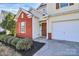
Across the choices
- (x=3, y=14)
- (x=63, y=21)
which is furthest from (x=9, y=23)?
(x=63, y=21)

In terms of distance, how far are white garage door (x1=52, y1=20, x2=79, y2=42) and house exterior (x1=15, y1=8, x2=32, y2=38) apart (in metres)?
0.38

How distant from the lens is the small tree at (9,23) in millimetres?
2926

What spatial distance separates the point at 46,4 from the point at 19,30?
23.5 inches

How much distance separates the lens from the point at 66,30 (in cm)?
291

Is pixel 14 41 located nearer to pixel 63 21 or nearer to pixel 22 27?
pixel 22 27

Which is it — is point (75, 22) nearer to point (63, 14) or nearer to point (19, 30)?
point (63, 14)

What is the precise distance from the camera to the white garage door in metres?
2.86

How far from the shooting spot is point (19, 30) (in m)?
2.96

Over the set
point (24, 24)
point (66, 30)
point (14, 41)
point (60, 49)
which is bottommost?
point (60, 49)

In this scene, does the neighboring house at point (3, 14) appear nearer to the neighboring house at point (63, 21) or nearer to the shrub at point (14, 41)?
the shrub at point (14, 41)

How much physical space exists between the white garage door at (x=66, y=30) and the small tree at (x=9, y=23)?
0.64 m

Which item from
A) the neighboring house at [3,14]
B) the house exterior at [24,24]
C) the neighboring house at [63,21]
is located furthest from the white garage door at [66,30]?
the neighboring house at [3,14]

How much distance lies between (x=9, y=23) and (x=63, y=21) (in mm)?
854

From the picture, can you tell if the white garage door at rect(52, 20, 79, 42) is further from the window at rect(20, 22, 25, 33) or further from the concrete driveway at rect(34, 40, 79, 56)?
the window at rect(20, 22, 25, 33)
